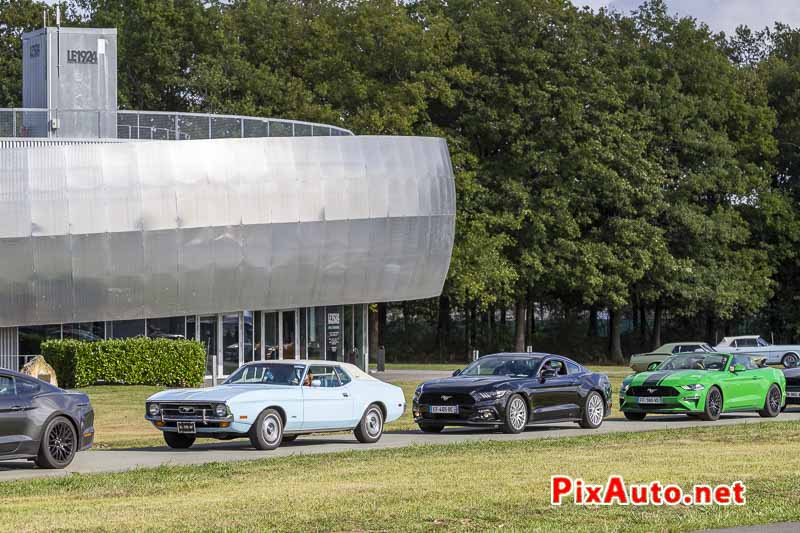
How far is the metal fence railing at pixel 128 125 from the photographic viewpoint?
39344 millimetres

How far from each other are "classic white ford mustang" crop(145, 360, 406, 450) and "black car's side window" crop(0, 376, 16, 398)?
322 centimetres

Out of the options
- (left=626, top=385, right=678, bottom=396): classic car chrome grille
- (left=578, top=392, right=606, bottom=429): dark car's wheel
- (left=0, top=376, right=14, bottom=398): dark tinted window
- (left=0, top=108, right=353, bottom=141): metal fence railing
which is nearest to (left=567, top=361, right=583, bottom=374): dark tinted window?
(left=578, top=392, right=606, bottom=429): dark car's wheel

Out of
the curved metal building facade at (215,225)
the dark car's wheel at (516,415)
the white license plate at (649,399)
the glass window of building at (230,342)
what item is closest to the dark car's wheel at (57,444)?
the dark car's wheel at (516,415)

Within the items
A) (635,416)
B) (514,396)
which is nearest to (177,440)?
(514,396)

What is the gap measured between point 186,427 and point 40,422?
3.08 metres

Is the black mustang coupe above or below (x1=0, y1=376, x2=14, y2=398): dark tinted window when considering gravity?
below

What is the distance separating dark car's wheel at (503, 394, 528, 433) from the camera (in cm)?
2327

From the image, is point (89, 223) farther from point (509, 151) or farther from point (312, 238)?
point (509, 151)

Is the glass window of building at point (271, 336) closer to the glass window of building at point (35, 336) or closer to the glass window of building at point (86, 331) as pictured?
the glass window of building at point (86, 331)

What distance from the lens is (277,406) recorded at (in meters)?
20.3

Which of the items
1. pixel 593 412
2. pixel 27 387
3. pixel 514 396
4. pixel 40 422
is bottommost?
pixel 593 412

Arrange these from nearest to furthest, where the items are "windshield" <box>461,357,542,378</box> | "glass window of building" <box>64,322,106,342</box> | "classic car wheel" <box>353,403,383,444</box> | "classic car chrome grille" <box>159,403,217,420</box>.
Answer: "classic car chrome grille" <box>159,403,217,420</box> < "classic car wheel" <box>353,403,383,444</box> < "windshield" <box>461,357,542,378</box> < "glass window of building" <box>64,322,106,342</box>

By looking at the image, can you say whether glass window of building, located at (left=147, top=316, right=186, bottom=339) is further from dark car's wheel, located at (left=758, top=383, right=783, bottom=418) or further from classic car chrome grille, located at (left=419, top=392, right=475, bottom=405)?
dark car's wheel, located at (left=758, top=383, right=783, bottom=418)

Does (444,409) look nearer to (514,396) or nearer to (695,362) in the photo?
(514,396)
